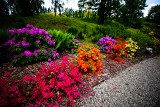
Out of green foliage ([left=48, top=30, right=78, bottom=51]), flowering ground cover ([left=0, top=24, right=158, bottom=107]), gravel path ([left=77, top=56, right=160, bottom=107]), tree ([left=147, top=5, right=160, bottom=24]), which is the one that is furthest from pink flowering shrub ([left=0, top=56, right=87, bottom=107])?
tree ([left=147, top=5, right=160, bottom=24])

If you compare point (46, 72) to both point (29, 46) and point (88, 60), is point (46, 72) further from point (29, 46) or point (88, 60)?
point (88, 60)

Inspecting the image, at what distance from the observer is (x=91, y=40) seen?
896cm

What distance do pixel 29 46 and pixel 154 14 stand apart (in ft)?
102

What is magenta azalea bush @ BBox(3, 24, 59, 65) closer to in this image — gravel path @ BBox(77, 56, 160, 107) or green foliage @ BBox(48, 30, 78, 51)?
green foliage @ BBox(48, 30, 78, 51)

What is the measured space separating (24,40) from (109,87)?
12.4 ft

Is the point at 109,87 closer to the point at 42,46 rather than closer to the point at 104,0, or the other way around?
the point at 42,46

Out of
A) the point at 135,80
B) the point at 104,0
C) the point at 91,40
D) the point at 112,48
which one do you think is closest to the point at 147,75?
the point at 135,80

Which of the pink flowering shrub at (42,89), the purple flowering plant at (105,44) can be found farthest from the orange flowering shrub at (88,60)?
the purple flowering plant at (105,44)

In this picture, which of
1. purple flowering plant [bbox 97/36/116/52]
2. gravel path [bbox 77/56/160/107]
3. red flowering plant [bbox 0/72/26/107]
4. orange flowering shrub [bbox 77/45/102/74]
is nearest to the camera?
red flowering plant [bbox 0/72/26/107]

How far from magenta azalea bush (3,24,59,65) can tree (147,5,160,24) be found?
2808 cm

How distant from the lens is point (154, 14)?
1144 inches

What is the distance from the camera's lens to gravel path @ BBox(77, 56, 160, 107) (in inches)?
152

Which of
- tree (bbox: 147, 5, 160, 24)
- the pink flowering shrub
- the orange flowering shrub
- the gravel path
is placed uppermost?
tree (bbox: 147, 5, 160, 24)

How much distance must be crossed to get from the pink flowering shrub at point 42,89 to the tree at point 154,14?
94.7 ft
